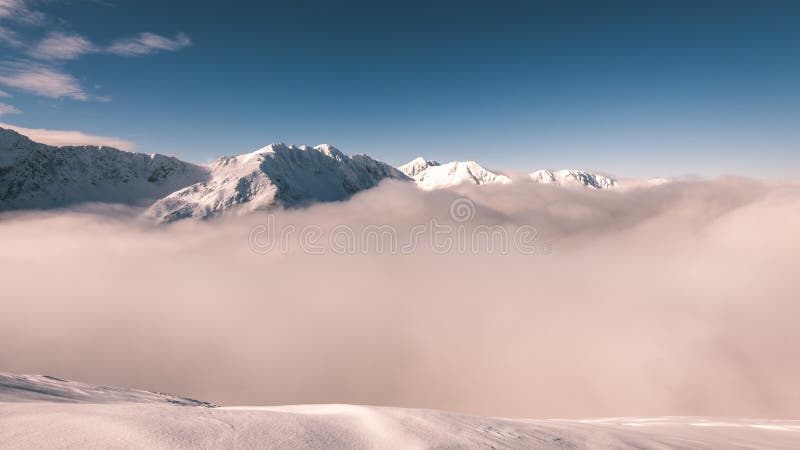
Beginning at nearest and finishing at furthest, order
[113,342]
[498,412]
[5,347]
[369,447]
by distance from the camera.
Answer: [369,447] → [5,347] → [498,412] → [113,342]

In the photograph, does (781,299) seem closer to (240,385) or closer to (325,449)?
(325,449)

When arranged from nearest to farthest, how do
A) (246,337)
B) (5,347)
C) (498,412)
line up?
(5,347)
(498,412)
(246,337)

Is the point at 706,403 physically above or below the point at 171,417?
below

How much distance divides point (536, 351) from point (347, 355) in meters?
95.8

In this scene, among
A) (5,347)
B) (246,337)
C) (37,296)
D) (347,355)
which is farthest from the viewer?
(37,296)

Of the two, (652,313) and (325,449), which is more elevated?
(325,449)

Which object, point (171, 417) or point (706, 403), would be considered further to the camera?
point (706, 403)

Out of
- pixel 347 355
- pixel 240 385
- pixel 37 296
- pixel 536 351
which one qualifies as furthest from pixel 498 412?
pixel 37 296

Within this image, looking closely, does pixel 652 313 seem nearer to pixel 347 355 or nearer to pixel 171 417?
pixel 347 355

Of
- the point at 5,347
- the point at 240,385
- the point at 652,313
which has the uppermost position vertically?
the point at 652,313

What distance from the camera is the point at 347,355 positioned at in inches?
5487

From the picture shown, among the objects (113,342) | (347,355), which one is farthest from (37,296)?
(347,355)

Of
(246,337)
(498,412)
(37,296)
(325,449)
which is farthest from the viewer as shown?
(37,296)

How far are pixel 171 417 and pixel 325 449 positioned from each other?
244 cm
